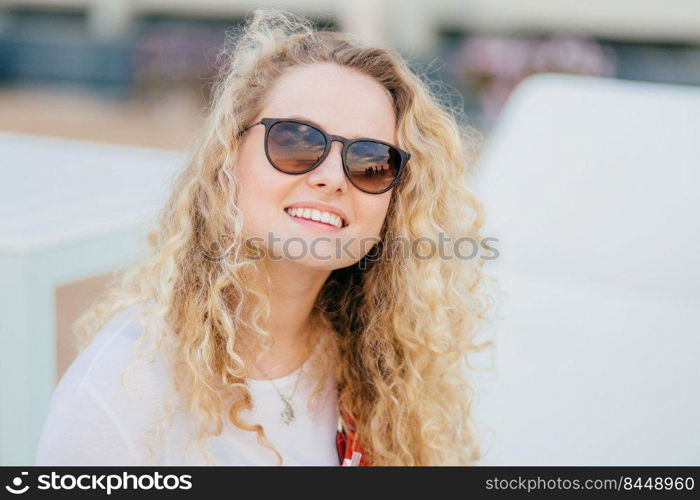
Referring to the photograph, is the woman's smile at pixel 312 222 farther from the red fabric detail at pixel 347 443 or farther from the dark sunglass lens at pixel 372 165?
the red fabric detail at pixel 347 443

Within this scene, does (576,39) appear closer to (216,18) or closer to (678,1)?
(678,1)

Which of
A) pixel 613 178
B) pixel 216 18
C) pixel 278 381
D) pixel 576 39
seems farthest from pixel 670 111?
pixel 216 18

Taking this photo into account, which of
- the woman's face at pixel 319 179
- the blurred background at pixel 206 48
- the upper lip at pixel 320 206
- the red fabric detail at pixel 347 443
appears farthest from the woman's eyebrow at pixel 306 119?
the blurred background at pixel 206 48

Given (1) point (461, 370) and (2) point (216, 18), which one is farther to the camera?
(2) point (216, 18)

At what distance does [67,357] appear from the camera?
2102 millimetres

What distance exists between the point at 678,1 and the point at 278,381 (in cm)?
886

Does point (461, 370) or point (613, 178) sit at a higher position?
point (613, 178)

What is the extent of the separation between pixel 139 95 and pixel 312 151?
972 cm

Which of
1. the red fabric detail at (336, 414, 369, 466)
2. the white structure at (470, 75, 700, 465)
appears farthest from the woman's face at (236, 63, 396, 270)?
the white structure at (470, 75, 700, 465)

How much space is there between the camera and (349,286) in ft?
5.64

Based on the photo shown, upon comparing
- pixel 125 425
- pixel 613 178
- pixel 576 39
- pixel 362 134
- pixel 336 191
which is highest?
pixel 576 39

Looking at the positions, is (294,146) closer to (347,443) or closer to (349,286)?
(349,286)

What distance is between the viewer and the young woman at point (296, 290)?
136cm

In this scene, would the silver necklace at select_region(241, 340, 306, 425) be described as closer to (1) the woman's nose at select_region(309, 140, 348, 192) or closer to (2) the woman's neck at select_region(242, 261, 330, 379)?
(2) the woman's neck at select_region(242, 261, 330, 379)
